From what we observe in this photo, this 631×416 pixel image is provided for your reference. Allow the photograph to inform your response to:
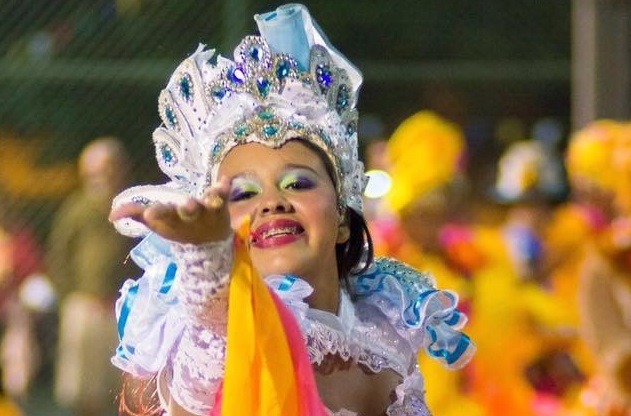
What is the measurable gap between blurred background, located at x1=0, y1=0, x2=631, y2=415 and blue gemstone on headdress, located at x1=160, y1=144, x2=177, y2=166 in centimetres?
460

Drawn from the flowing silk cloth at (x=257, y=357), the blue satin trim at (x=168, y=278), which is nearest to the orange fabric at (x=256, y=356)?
the flowing silk cloth at (x=257, y=357)

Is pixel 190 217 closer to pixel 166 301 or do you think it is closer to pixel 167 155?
pixel 166 301

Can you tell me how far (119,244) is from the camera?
856 centimetres

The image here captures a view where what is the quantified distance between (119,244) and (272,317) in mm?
5203

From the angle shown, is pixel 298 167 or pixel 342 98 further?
pixel 342 98

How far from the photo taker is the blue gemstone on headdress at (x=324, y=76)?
391 centimetres

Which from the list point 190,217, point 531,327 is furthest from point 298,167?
point 531,327

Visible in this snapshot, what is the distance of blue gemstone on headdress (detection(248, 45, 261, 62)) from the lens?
3.85 meters

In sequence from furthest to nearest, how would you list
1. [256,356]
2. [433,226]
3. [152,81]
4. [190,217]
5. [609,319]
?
1. [152,81]
2. [433,226]
3. [609,319]
4. [256,356]
5. [190,217]

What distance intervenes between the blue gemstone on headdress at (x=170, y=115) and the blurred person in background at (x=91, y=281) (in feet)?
14.1

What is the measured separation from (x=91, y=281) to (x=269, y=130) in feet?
16.4

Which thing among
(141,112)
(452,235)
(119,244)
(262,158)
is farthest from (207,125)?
(141,112)

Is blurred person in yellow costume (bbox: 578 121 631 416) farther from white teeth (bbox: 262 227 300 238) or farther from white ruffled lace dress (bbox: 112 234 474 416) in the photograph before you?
white teeth (bbox: 262 227 300 238)

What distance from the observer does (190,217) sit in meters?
3.21
